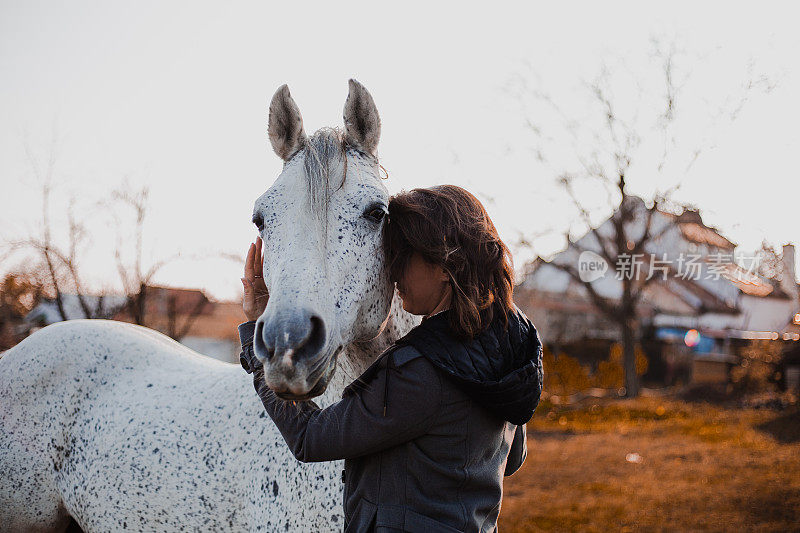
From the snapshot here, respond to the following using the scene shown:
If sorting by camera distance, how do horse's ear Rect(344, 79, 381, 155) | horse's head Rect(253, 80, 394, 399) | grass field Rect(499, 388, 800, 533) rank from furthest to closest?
grass field Rect(499, 388, 800, 533) < horse's ear Rect(344, 79, 381, 155) < horse's head Rect(253, 80, 394, 399)

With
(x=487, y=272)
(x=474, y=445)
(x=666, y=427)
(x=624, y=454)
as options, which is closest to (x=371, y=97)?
(x=487, y=272)

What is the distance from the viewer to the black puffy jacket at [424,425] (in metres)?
1.40

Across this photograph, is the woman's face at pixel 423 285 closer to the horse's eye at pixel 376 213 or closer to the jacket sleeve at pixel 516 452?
the horse's eye at pixel 376 213

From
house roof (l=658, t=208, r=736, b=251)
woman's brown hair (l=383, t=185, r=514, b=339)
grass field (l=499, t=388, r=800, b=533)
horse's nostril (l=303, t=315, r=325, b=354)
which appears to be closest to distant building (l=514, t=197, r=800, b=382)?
house roof (l=658, t=208, r=736, b=251)

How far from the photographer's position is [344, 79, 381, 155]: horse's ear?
5.90 feet

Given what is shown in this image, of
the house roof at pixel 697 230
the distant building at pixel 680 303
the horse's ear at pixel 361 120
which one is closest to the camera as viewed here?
the horse's ear at pixel 361 120

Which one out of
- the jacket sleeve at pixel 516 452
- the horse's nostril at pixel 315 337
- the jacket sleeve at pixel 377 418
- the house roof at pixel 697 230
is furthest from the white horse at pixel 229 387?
the house roof at pixel 697 230

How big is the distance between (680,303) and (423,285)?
28.1 m

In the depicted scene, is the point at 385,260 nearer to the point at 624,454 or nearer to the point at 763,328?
the point at 624,454

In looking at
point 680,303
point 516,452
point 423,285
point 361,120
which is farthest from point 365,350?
point 680,303

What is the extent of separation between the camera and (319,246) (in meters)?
1.51

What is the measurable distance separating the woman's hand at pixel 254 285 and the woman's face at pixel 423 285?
0.45 metres

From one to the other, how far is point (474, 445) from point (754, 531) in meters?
5.40

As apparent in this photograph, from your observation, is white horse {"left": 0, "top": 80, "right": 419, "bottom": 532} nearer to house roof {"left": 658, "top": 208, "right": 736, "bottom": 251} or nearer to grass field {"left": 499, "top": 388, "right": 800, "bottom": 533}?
grass field {"left": 499, "top": 388, "right": 800, "bottom": 533}
